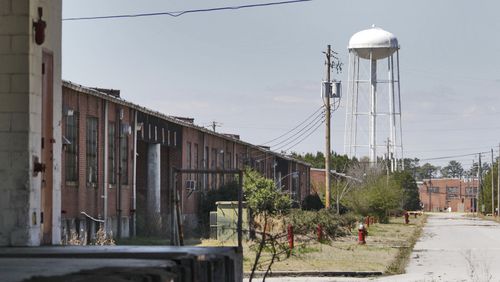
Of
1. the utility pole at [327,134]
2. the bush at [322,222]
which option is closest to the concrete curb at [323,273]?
the bush at [322,222]

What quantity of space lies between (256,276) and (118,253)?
1332cm

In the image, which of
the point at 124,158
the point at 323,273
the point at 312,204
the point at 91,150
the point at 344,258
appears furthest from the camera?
the point at 312,204

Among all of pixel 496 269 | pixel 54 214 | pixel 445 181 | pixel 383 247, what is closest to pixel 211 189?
pixel 383 247

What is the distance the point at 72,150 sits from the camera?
97.3 ft

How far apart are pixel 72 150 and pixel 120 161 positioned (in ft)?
16.6

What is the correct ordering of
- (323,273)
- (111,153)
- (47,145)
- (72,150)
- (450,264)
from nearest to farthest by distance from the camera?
1. (47,145)
2. (323,273)
3. (450,264)
4. (72,150)
5. (111,153)

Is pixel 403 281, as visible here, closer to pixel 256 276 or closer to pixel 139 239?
pixel 256 276

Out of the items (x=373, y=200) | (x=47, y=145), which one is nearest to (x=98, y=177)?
(x=47, y=145)

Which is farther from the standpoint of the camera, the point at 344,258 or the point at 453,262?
the point at 344,258

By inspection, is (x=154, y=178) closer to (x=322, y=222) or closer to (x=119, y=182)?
(x=119, y=182)

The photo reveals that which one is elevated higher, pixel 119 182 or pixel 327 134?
pixel 327 134

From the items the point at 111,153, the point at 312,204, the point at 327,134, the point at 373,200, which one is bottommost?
the point at 312,204

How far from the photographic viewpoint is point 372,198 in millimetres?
73062

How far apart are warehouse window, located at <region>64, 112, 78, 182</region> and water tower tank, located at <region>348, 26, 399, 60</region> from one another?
7061 cm
